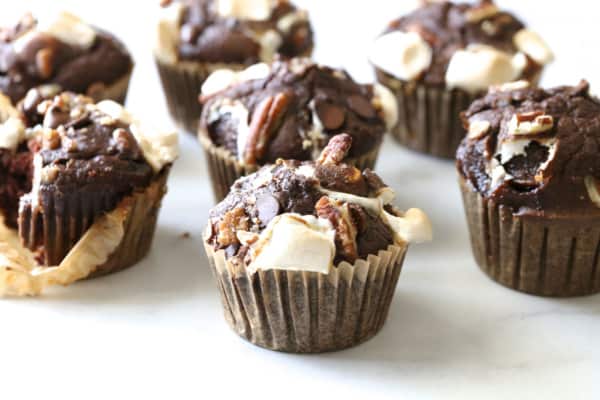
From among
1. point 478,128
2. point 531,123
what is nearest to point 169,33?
point 478,128

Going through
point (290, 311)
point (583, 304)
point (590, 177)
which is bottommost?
point (583, 304)

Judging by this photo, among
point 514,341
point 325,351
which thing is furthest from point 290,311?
point 514,341

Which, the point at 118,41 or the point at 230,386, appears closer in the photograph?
the point at 230,386

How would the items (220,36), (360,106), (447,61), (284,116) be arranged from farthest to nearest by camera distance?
(220,36) < (447,61) < (360,106) < (284,116)

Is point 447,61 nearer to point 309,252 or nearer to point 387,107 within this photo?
point 387,107

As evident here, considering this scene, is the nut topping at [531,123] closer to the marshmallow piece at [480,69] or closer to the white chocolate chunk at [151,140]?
the marshmallow piece at [480,69]

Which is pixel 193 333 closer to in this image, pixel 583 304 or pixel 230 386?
pixel 230 386

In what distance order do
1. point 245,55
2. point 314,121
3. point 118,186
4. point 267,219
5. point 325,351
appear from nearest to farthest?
point 267,219 → point 325,351 → point 118,186 → point 314,121 → point 245,55
